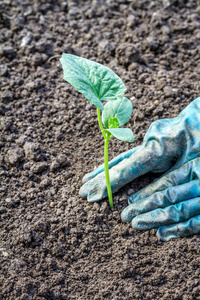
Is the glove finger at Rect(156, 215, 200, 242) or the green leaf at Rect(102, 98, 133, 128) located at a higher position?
the green leaf at Rect(102, 98, 133, 128)

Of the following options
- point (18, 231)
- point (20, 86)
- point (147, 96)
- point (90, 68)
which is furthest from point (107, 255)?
point (20, 86)

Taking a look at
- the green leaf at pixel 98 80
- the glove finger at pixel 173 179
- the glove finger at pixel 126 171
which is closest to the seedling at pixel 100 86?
the green leaf at pixel 98 80

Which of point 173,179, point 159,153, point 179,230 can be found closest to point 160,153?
point 159,153

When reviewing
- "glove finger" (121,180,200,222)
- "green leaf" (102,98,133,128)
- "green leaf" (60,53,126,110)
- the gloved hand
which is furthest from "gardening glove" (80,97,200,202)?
"green leaf" (60,53,126,110)

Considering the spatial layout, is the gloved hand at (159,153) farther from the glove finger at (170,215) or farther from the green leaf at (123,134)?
the green leaf at (123,134)

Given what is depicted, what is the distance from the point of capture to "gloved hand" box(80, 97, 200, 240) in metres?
1.87

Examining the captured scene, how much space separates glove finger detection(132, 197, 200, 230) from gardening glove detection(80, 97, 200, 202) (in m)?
0.24

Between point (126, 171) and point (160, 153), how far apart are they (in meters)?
0.21

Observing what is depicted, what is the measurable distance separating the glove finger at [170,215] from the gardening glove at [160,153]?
24 centimetres

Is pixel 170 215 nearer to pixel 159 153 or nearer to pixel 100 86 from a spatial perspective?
pixel 159 153

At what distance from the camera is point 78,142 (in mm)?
2287

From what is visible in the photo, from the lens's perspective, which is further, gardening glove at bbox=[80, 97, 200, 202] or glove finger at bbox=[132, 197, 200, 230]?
gardening glove at bbox=[80, 97, 200, 202]

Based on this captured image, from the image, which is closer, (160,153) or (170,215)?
(170,215)

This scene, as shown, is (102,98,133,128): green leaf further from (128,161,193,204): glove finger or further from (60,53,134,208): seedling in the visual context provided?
(128,161,193,204): glove finger
